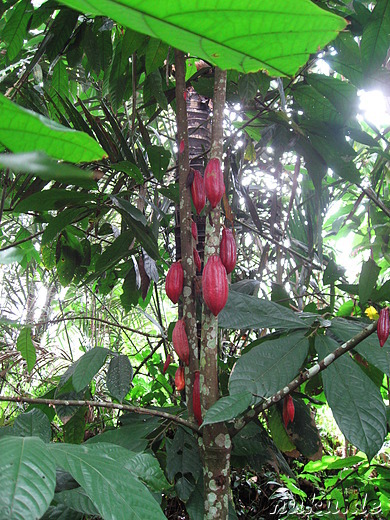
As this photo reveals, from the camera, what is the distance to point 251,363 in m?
0.66

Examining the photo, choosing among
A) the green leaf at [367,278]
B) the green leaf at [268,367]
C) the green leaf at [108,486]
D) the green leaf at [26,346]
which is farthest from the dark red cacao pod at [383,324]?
the green leaf at [26,346]

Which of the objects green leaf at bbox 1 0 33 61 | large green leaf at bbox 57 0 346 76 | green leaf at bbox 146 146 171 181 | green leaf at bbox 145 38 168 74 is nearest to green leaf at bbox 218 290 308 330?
green leaf at bbox 146 146 171 181

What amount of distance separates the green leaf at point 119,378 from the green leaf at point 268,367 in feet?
1.02

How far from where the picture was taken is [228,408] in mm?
560

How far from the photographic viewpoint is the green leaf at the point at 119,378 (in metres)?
0.86

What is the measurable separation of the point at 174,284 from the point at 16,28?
65 centimetres

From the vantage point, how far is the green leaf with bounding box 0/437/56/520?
32 cm

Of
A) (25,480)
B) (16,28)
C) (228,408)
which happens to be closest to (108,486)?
(25,480)

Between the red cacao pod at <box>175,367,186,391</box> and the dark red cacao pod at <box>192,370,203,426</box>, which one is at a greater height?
the red cacao pod at <box>175,367,186,391</box>

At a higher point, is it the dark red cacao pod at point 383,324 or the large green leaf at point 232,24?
the large green leaf at point 232,24

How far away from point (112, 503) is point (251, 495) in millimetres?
1406

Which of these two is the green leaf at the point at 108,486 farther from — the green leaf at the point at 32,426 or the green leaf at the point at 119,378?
the green leaf at the point at 119,378

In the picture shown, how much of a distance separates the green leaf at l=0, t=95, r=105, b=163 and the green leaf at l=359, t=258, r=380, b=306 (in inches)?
32.3

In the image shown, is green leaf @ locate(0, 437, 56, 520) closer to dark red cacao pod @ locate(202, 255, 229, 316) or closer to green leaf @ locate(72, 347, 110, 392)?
dark red cacao pod @ locate(202, 255, 229, 316)
